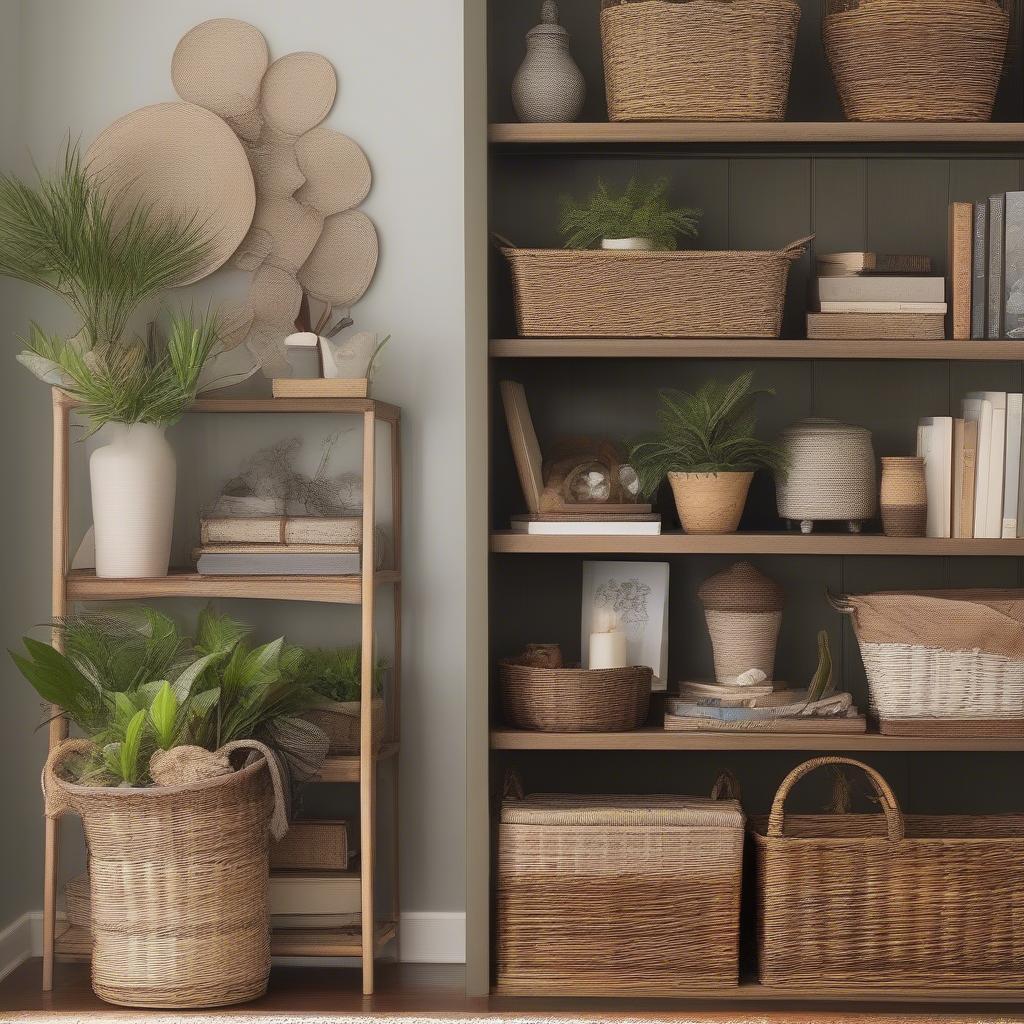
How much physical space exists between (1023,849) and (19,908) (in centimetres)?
213

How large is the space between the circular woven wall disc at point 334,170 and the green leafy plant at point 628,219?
1.67 ft

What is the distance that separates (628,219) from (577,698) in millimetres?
954

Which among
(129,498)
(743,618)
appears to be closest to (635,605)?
(743,618)

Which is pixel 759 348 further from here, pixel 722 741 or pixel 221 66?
pixel 221 66

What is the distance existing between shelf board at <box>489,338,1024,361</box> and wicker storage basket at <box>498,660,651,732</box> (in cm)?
62

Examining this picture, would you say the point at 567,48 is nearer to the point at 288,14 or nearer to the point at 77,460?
the point at 288,14

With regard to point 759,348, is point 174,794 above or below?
below

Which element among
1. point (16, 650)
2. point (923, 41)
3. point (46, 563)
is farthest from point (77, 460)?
point (923, 41)

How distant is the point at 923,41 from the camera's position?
8.04 ft

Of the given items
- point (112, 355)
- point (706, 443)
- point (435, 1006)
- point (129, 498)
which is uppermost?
point (112, 355)

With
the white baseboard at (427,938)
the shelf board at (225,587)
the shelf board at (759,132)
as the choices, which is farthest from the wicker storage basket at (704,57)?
the white baseboard at (427,938)

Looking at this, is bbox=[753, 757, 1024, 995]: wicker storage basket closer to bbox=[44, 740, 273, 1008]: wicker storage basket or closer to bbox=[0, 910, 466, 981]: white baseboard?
bbox=[0, 910, 466, 981]: white baseboard

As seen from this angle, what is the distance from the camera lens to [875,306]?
8.31 ft

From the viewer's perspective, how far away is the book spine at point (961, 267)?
252cm
